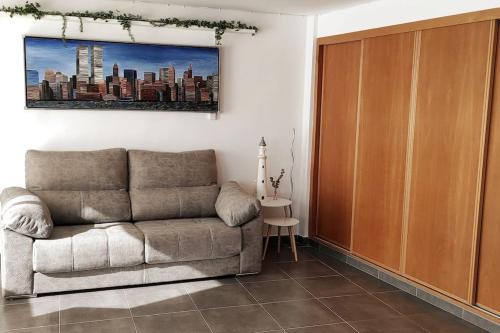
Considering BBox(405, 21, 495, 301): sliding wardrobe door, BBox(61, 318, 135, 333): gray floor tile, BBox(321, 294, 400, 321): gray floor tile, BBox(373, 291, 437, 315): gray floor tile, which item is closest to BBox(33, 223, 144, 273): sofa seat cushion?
BBox(61, 318, 135, 333): gray floor tile

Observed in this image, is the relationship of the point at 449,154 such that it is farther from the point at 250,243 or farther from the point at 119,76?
the point at 119,76

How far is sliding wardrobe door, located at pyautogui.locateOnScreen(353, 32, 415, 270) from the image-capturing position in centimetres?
424


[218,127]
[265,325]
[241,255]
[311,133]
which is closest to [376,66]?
[311,133]

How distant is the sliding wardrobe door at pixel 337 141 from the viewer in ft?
15.9

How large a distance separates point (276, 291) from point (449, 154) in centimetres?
165

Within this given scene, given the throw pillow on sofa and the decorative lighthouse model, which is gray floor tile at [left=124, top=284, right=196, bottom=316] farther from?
the decorative lighthouse model

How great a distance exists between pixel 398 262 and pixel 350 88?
5.20 feet

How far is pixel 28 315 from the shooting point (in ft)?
11.8

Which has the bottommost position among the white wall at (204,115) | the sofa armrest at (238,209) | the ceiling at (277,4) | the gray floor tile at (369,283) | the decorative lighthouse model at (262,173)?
the gray floor tile at (369,283)

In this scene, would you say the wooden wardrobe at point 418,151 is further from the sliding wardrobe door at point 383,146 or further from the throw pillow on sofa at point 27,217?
the throw pillow on sofa at point 27,217

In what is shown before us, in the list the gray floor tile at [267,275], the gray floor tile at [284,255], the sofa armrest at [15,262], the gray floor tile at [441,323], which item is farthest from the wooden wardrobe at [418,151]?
the sofa armrest at [15,262]

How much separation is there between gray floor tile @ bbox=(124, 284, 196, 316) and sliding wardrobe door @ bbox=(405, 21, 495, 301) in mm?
1770

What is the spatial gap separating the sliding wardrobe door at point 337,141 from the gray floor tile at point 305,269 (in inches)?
13.4

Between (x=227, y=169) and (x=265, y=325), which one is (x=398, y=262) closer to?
(x=265, y=325)
